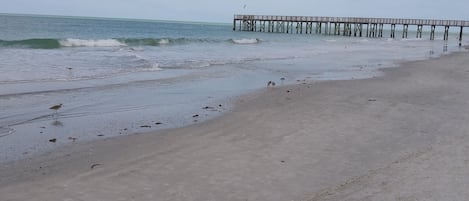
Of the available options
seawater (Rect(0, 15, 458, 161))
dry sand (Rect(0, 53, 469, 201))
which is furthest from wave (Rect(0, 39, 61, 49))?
dry sand (Rect(0, 53, 469, 201))

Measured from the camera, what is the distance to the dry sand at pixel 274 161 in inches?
194

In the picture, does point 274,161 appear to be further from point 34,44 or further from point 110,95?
point 34,44

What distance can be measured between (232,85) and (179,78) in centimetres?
201

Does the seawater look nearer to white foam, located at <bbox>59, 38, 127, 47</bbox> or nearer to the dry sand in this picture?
the dry sand

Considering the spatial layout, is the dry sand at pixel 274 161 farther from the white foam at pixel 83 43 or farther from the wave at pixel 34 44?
the white foam at pixel 83 43

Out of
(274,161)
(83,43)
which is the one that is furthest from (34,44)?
(274,161)

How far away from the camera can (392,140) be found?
7.28m

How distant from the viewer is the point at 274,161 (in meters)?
6.10

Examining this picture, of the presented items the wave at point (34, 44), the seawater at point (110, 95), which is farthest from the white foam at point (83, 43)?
the seawater at point (110, 95)

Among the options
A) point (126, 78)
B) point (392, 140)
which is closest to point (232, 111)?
point (392, 140)

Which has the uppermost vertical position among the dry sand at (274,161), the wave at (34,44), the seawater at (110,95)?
the dry sand at (274,161)

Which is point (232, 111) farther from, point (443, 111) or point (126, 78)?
point (126, 78)

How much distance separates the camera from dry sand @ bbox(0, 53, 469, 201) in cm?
493

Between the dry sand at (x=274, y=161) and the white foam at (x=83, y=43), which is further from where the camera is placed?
the white foam at (x=83, y=43)
